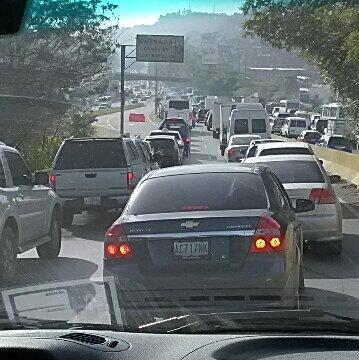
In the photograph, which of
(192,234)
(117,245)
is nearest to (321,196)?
(192,234)

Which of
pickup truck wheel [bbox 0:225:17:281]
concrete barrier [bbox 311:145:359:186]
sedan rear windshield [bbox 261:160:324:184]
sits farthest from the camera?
concrete barrier [bbox 311:145:359:186]

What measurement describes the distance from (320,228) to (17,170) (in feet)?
15.0

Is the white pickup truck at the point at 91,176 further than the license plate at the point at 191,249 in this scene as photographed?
Yes

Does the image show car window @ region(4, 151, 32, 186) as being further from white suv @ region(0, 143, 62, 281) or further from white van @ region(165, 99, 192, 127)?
white van @ region(165, 99, 192, 127)

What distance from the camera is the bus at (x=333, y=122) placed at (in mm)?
67500

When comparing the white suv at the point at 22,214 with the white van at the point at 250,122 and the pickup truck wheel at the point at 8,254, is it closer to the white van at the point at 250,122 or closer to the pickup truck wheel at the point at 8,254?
the pickup truck wheel at the point at 8,254

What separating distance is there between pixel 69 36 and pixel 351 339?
21.9 metres

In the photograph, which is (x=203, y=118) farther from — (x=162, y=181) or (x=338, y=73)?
(x=162, y=181)

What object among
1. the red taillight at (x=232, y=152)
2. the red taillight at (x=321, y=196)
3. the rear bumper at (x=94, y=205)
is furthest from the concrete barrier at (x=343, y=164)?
the red taillight at (x=321, y=196)

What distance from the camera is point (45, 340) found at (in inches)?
160

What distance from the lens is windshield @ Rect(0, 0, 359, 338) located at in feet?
21.1

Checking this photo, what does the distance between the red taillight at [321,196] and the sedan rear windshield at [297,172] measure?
433 millimetres

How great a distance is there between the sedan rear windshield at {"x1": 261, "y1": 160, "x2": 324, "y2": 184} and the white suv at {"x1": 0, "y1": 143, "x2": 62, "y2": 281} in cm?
363

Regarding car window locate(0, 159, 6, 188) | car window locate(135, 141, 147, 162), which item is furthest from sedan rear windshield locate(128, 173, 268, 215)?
car window locate(135, 141, 147, 162)
